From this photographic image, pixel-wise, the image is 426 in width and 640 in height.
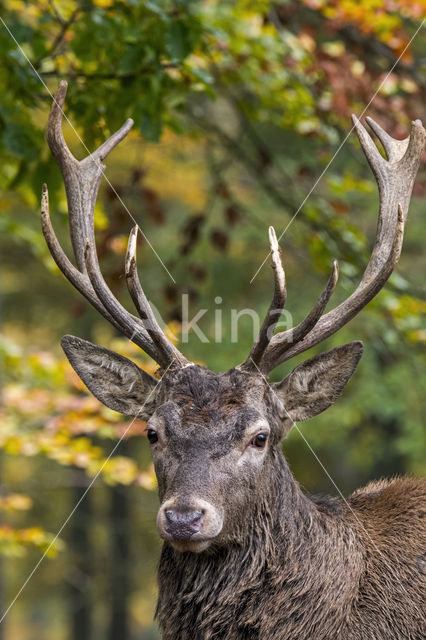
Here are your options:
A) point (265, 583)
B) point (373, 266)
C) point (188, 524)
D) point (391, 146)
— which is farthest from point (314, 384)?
point (391, 146)

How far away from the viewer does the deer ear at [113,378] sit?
4.48 m

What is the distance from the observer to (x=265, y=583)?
389 centimetres

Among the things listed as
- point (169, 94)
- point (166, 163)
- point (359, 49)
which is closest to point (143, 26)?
point (169, 94)

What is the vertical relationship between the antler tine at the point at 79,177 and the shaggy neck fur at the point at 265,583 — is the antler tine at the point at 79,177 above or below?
above

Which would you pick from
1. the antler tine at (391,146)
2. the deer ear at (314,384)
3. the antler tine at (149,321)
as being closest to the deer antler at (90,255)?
the antler tine at (149,321)

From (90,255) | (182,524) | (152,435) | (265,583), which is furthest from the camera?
(90,255)

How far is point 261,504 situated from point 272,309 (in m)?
0.94

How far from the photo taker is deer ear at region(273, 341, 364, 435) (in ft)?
14.1

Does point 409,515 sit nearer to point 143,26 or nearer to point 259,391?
point 259,391

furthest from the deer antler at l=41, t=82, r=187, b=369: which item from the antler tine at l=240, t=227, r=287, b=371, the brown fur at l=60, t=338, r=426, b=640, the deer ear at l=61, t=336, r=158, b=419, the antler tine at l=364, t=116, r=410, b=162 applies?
the antler tine at l=364, t=116, r=410, b=162

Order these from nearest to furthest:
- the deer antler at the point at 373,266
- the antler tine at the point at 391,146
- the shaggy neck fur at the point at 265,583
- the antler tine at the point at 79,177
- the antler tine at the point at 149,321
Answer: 1. the shaggy neck fur at the point at 265,583
2. the deer antler at the point at 373,266
3. the antler tine at the point at 149,321
4. the antler tine at the point at 79,177
5. the antler tine at the point at 391,146

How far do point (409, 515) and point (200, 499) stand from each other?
132 centimetres

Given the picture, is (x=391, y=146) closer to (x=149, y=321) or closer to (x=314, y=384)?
(x=314, y=384)

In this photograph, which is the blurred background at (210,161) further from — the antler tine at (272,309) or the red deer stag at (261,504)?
the antler tine at (272,309)
